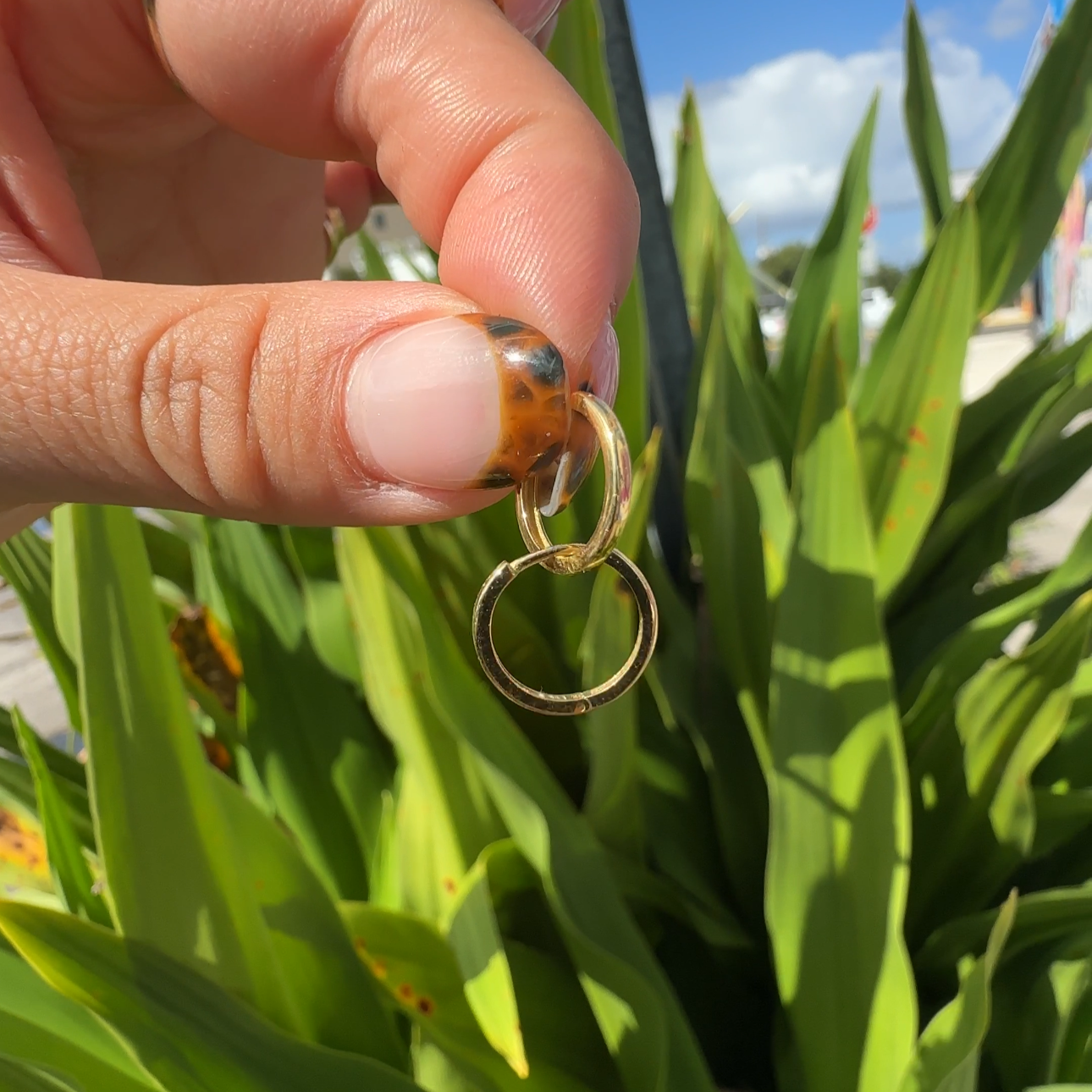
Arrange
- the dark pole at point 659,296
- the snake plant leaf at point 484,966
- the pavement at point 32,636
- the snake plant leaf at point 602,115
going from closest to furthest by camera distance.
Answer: the snake plant leaf at point 484,966
the snake plant leaf at point 602,115
the dark pole at point 659,296
the pavement at point 32,636

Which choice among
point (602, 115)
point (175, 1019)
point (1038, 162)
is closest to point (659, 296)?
point (602, 115)

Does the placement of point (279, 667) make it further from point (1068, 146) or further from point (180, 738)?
point (1068, 146)

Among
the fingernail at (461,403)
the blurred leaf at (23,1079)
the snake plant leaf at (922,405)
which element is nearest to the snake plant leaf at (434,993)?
the blurred leaf at (23,1079)

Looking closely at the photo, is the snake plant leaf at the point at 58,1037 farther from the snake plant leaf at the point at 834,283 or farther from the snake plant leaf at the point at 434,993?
the snake plant leaf at the point at 834,283

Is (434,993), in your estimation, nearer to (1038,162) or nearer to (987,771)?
(987,771)

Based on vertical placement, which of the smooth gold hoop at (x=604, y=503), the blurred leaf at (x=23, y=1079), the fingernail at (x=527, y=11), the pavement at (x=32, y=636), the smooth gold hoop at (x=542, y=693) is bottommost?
the pavement at (x=32, y=636)

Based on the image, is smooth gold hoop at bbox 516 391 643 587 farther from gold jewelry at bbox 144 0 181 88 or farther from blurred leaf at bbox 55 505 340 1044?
gold jewelry at bbox 144 0 181 88

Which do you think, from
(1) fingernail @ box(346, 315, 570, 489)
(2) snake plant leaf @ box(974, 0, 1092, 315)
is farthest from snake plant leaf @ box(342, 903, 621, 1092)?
(2) snake plant leaf @ box(974, 0, 1092, 315)

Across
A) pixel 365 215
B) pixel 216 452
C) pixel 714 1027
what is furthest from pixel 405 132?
pixel 714 1027
